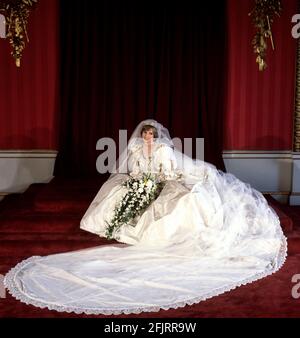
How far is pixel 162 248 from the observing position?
194 inches

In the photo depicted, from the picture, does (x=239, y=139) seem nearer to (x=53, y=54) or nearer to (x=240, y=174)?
(x=240, y=174)

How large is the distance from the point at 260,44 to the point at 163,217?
2.29 meters

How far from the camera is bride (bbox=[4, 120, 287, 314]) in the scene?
13.3 ft

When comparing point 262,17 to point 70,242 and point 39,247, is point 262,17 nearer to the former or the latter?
point 70,242

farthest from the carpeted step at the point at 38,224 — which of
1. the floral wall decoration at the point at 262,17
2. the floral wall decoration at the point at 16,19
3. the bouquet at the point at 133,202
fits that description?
the floral wall decoration at the point at 262,17

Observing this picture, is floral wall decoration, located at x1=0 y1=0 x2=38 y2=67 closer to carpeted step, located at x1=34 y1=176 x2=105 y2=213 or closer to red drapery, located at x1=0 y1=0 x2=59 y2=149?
red drapery, located at x1=0 y1=0 x2=59 y2=149

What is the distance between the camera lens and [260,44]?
5.87m

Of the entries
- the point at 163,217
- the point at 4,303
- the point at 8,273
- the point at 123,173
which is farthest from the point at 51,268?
the point at 123,173

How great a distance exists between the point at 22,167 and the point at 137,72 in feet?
6.63

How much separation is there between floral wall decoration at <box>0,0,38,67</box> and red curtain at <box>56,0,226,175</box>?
67 centimetres

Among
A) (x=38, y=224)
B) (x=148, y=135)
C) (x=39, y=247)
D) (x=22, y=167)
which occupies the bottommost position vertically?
(x=39, y=247)

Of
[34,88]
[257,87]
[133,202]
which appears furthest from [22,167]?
[257,87]

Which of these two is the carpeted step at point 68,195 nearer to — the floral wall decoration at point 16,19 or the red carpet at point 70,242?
the red carpet at point 70,242

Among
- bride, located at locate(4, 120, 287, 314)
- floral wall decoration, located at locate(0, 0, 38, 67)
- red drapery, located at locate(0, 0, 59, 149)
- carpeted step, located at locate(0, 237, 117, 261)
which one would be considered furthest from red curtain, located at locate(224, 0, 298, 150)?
carpeted step, located at locate(0, 237, 117, 261)
